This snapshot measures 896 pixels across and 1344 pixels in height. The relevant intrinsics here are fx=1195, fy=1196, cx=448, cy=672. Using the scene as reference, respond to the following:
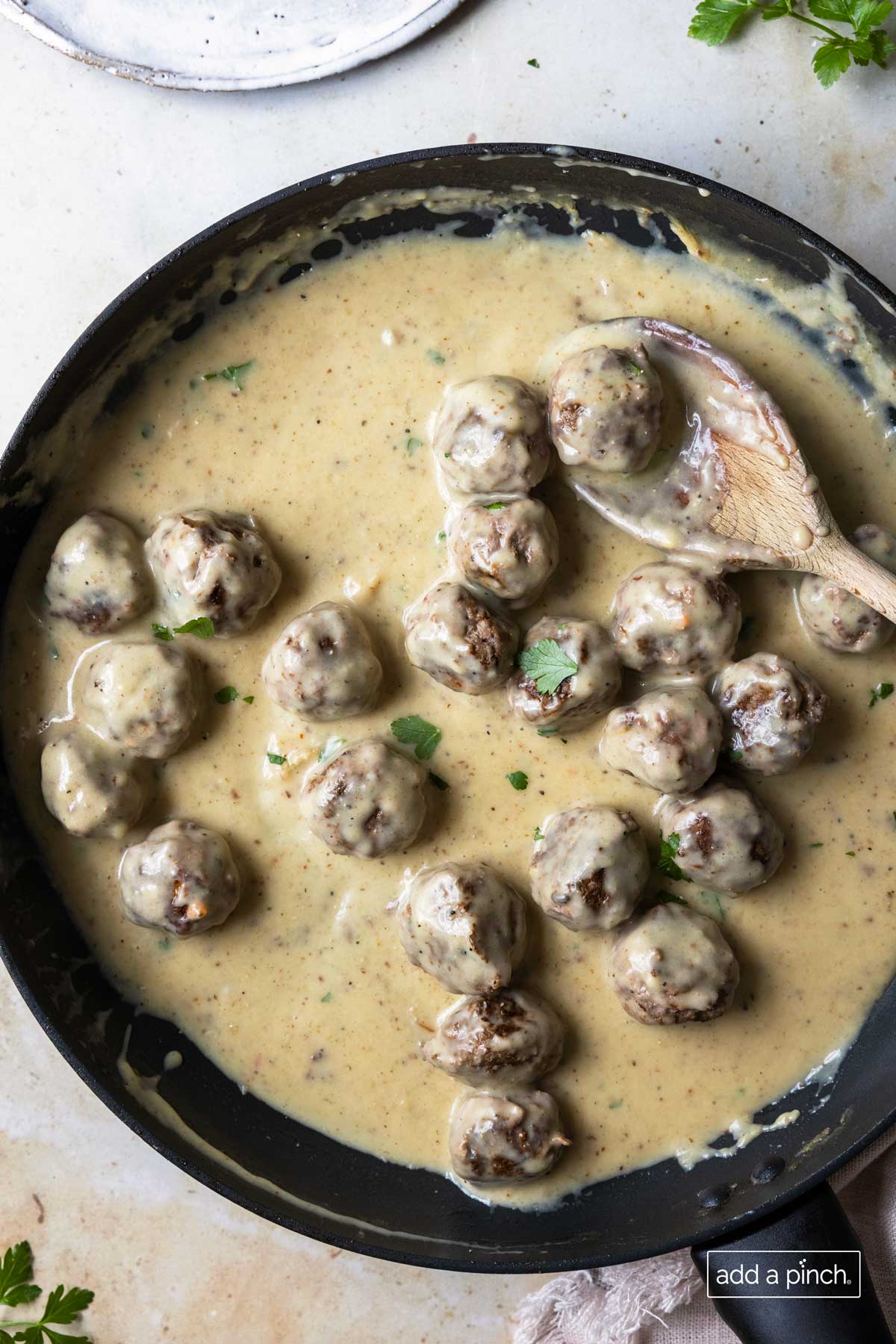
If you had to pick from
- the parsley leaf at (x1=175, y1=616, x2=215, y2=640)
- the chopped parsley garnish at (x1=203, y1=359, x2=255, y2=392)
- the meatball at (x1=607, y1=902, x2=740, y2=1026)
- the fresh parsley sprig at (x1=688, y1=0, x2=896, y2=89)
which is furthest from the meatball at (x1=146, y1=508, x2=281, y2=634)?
the fresh parsley sprig at (x1=688, y1=0, x2=896, y2=89)

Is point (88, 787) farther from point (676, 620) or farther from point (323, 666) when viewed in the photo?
point (676, 620)

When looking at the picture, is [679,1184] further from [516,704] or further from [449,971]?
[516,704]

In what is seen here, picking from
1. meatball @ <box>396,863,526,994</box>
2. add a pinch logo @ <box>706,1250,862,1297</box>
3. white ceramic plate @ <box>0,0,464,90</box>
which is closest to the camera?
add a pinch logo @ <box>706,1250,862,1297</box>

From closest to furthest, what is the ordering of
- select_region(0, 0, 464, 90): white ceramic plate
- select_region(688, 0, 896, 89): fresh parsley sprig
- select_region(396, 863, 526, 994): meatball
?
select_region(396, 863, 526, 994): meatball < select_region(688, 0, 896, 89): fresh parsley sprig < select_region(0, 0, 464, 90): white ceramic plate

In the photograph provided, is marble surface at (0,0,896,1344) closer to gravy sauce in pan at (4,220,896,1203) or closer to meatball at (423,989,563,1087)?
gravy sauce in pan at (4,220,896,1203)

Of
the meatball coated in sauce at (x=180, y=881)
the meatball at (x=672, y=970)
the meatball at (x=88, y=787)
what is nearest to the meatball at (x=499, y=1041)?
the meatball at (x=672, y=970)

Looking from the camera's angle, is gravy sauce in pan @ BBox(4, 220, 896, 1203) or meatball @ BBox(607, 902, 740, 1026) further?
gravy sauce in pan @ BBox(4, 220, 896, 1203)
